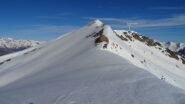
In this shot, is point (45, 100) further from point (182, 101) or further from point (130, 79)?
point (182, 101)

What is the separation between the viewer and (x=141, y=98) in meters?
13.4

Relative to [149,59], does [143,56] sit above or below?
above

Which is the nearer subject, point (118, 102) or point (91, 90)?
point (118, 102)

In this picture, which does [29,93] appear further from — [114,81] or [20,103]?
[114,81]

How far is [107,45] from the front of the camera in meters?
37.6

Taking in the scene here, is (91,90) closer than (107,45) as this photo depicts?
Yes

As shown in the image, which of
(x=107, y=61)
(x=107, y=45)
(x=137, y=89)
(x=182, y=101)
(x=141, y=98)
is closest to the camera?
(x=182, y=101)

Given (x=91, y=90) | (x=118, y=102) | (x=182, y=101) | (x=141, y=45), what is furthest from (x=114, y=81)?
(x=141, y=45)

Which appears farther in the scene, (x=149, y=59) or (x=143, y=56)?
(x=149, y=59)

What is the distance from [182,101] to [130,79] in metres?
5.28

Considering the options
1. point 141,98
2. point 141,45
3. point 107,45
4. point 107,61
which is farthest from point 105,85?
point 141,45

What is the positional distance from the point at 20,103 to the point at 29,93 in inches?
101

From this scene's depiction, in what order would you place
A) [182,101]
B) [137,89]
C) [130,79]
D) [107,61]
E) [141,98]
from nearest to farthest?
[182,101] < [141,98] < [137,89] < [130,79] < [107,61]

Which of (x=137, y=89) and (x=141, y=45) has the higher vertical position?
(x=137, y=89)
